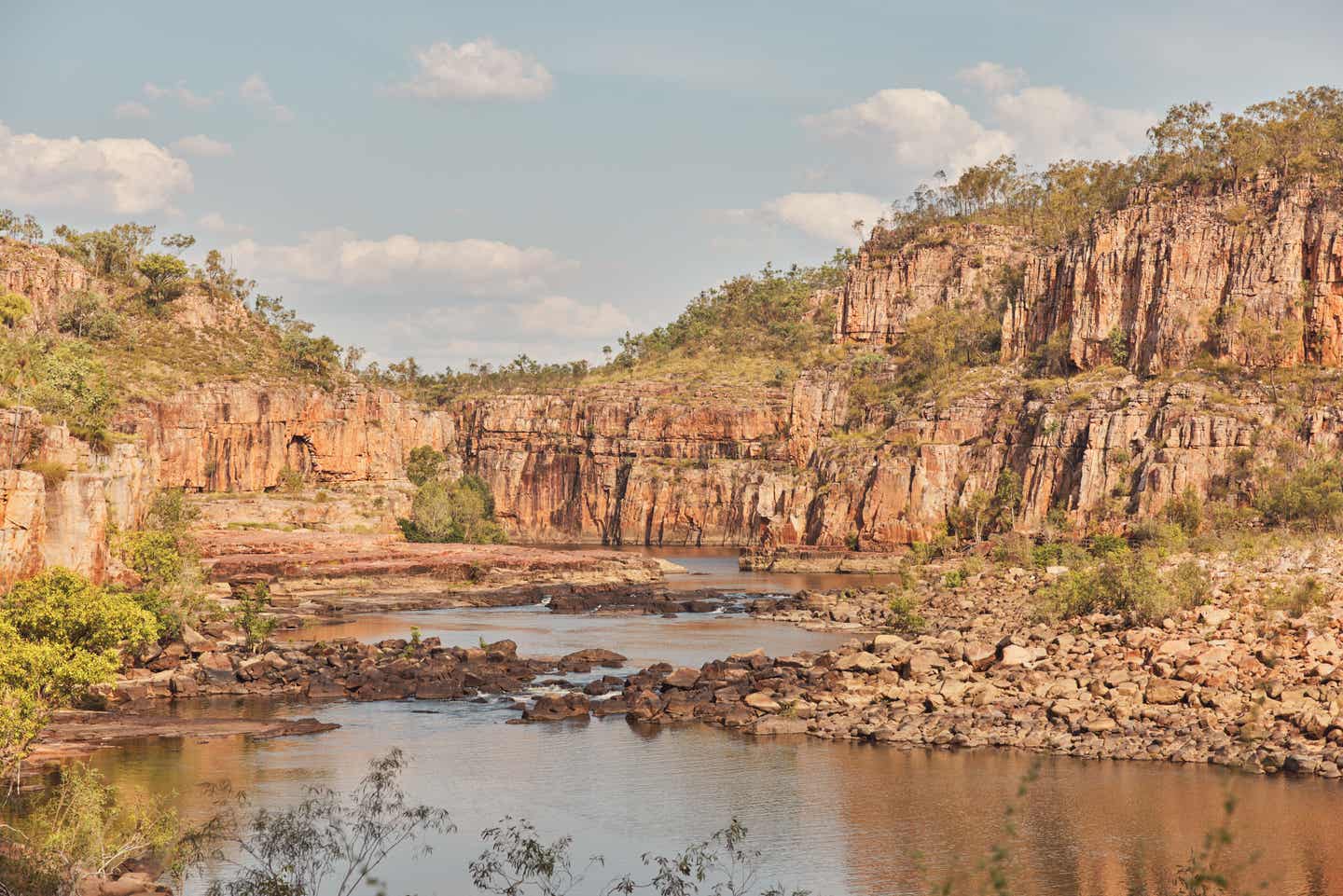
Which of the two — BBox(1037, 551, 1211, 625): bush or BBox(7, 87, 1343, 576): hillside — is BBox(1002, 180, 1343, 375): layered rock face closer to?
BBox(7, 87, 1343, 576): hillside

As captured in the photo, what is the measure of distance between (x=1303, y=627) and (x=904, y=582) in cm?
2991

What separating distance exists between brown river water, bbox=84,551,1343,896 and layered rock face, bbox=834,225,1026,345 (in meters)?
115

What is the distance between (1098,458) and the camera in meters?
96.6

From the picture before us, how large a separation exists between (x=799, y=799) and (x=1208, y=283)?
88.5 m

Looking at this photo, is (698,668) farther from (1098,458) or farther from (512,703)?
(1098,458)

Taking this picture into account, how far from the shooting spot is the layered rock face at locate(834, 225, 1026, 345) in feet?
477

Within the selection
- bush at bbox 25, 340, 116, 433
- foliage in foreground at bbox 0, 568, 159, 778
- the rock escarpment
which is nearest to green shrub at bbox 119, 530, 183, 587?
foliage in foreground at bbox 0, 568, 159, 778

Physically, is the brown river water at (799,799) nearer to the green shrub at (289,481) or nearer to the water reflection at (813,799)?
the water reflection at (813,799)

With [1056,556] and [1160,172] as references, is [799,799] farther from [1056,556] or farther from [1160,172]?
[1160,172]

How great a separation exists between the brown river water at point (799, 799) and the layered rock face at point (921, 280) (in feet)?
379

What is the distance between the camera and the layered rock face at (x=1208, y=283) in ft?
323

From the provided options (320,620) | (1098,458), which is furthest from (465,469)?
(320,620)

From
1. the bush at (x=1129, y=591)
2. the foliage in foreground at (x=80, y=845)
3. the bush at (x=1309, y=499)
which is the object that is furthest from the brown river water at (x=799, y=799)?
the bush at (x=1309, y=499)

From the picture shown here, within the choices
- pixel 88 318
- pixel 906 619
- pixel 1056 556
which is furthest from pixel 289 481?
pixel 906 619
